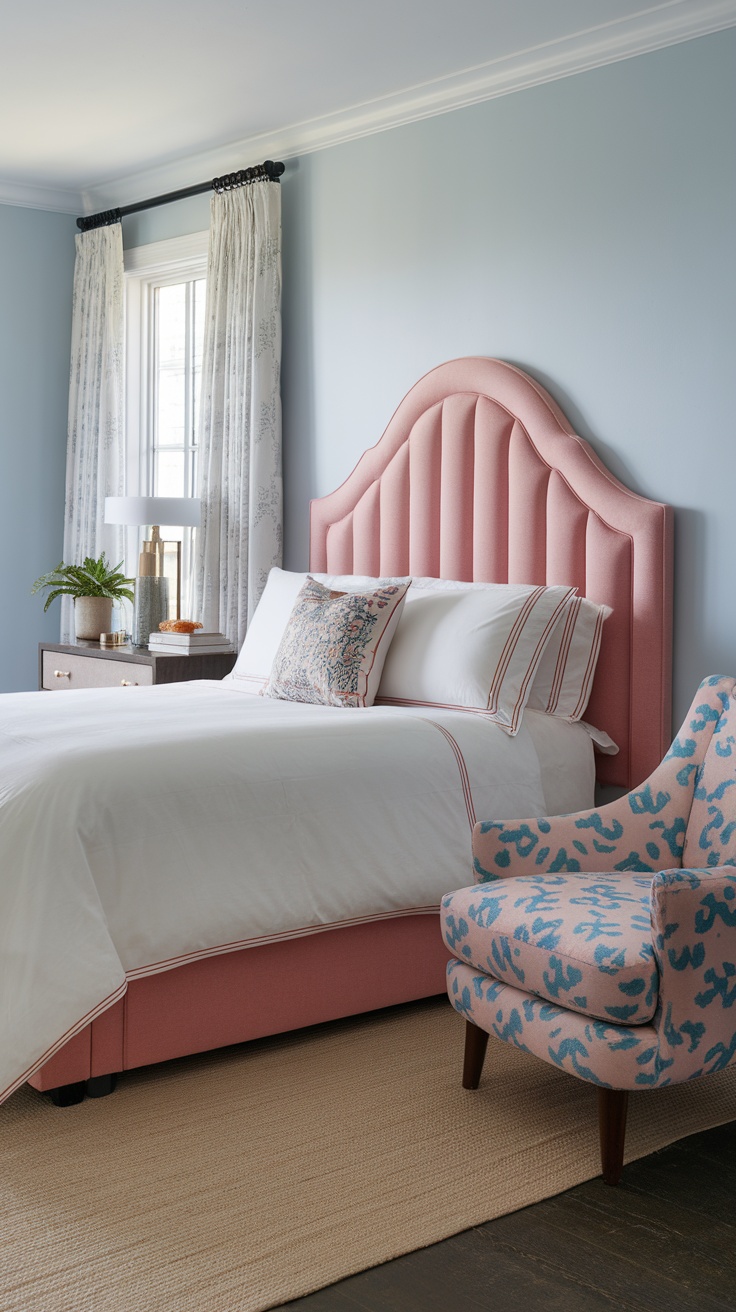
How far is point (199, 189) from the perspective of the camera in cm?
487

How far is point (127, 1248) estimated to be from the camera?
1860 millimetres

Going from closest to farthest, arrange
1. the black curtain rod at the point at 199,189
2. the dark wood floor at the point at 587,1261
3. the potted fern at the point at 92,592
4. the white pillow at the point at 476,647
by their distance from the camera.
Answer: the dark wood floor at the point at 587,1261
the white pillow at the point at 476,647
the black curtain rod at the point at 199,189
the potted fern at the point at 92,592

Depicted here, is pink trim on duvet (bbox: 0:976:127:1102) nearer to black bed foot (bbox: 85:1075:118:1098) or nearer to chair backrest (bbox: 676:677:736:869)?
black bed foot (bbox: 85:1075:118:1098)

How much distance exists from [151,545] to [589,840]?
9.26 ft

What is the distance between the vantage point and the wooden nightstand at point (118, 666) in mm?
4352

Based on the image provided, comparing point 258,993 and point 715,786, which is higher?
point 715,786

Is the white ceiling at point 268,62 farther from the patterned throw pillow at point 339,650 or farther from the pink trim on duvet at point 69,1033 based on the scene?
the pink trim on duvet at point 69,1033

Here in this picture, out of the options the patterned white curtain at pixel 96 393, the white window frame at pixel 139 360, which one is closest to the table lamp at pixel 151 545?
the patterned white curtain at pixel 96 393

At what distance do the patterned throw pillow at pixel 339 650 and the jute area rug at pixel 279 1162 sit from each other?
97 centimetres

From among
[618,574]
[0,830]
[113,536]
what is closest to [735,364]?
[618,574]

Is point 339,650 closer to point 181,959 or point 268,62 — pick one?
point 181,959

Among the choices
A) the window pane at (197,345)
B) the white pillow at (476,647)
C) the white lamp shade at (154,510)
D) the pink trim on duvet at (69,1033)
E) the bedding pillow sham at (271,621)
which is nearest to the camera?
the pink trim on duvet at (69,1033)

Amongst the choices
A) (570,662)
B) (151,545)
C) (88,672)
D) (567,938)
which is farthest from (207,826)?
(151,545)

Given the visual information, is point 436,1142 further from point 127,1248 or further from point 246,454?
point 246,454
